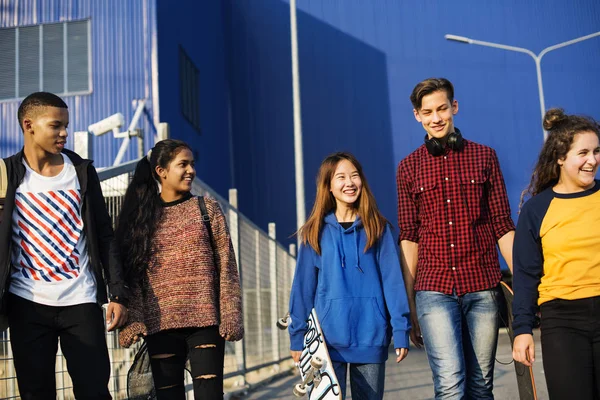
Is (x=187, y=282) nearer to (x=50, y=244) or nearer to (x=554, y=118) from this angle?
(x=50, y=244)

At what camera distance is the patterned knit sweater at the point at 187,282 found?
4.23m

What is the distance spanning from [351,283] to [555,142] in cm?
120

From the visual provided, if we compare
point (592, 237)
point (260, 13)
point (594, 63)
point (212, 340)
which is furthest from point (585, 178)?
point (594, 63)

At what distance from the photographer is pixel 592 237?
3.60m

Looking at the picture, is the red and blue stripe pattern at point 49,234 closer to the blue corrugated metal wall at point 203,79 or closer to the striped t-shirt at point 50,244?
the striped t-shirt at point 50,244

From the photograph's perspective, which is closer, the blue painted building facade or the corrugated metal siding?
the corrugated metal siding

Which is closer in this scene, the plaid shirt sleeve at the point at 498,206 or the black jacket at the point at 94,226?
the black jacket at the point at 94,226

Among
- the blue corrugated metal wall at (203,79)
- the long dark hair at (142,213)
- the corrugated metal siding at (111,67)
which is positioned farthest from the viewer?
the blue corrugated metal wall at (203,79)

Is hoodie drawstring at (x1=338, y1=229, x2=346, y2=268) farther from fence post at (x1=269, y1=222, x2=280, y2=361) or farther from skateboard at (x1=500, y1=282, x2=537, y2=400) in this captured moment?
fence post at (x1=269, y1=222, x2=280, y2=361)

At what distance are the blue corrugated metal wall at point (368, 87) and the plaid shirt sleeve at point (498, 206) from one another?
21.7 metres

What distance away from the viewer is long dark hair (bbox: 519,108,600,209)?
3.84 meters

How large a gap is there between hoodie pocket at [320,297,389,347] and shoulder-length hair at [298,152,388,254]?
0.96ft

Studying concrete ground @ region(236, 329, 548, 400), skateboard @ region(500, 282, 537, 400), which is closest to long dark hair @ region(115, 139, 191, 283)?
skateboard @ region(500, 282, 537, 400)

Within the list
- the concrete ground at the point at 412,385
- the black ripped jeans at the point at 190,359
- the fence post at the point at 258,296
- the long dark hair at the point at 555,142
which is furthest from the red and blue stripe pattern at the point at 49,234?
the fence post at the point at 258,296
